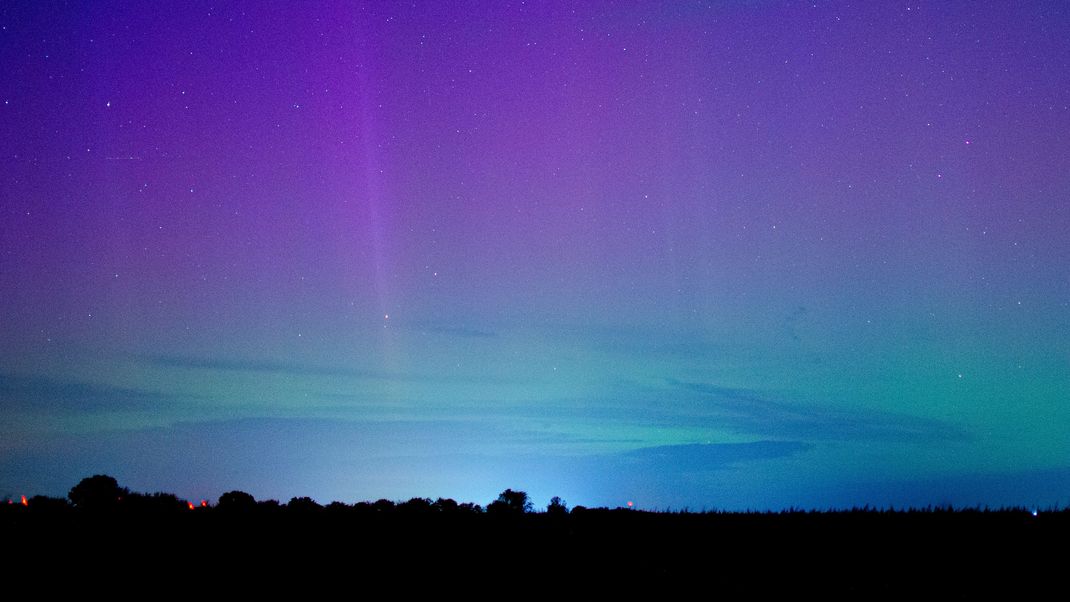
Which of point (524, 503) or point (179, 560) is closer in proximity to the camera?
point (179, 560)

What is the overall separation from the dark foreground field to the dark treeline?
1.9 inches

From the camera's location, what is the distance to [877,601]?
15.3 metres

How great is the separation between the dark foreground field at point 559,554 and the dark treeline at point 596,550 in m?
0.05

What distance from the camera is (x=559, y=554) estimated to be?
73.7 ft

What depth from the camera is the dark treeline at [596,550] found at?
1733cm

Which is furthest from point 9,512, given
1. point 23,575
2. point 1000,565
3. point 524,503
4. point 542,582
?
point 524,503

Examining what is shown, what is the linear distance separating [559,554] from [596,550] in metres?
1.12

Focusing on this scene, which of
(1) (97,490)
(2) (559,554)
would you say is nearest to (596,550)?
(2) (559,554)

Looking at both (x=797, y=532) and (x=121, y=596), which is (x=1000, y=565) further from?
(x=121, y=596)

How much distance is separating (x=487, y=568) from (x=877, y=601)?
28.2ft

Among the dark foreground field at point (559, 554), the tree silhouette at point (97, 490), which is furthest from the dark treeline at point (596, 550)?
A: the tree silhouette at point (97, 490)

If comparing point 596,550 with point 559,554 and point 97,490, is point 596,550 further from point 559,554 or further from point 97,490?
point 97,490

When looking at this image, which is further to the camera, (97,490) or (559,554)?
(97,490)

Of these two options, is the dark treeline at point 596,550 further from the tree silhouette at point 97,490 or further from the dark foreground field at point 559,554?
the tree silhouette at point 97,490
